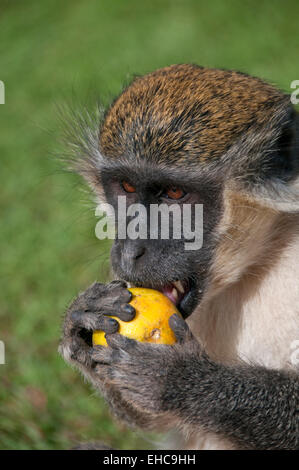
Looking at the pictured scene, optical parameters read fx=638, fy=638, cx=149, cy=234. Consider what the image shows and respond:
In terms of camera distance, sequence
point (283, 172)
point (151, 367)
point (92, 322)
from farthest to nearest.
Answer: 1. point (283, 172)
2. point (92, 322)
3. point (151, 367)

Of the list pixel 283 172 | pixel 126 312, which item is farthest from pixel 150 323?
pixel 283 172

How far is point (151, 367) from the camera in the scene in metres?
2.68

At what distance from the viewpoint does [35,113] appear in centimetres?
877

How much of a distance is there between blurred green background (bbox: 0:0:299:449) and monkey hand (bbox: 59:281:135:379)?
70 centimetres

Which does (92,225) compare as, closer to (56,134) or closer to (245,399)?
(56,134)

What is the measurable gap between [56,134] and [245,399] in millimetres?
2220

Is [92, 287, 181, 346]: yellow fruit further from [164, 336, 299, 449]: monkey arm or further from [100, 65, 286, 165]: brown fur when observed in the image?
[100, 65, 286, 165]: brown fur

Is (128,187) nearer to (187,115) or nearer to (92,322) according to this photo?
(187,115)

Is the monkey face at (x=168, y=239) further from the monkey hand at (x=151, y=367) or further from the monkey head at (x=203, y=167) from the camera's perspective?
the monkey hand at (x=151, y=367)

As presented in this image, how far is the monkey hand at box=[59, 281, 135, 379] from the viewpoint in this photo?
2795 mm

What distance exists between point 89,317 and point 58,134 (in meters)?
1.54

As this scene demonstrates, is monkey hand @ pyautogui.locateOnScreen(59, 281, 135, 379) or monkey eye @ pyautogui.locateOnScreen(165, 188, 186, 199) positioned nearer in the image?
monkey hand @ pyautogui.locateOnScreen(59, 281, 135, 379)

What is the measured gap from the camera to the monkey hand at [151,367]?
267 cm

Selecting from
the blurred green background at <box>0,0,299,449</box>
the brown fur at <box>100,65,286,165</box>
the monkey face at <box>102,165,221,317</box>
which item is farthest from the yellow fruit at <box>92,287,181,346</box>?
the blurred green background at <box>0,0,299,449</box>
